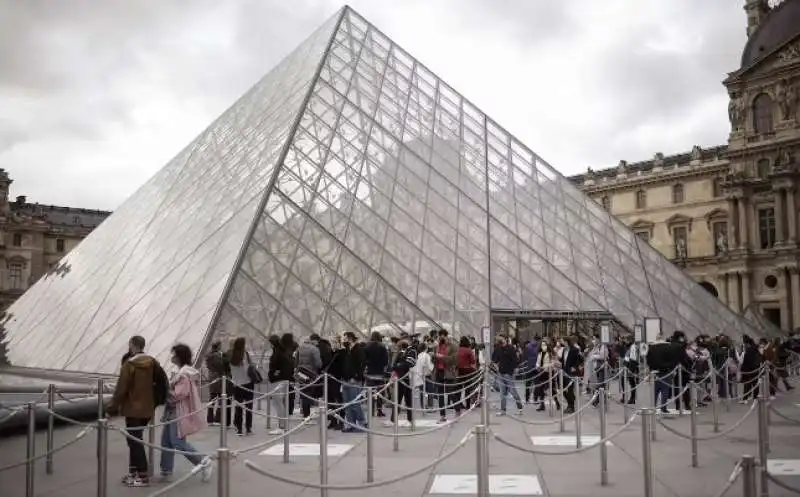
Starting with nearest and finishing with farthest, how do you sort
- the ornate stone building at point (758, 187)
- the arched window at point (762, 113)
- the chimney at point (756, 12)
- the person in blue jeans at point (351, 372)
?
the person in blue jeans at point (351, 372)
the ornate stone building at point (758, 187)
the arched window at point (762, 113)
the chimney at point (756, 12)

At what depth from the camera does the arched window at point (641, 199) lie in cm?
5816

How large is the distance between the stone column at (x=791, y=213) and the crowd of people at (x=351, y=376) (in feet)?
99.3

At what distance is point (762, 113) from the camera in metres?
47.9

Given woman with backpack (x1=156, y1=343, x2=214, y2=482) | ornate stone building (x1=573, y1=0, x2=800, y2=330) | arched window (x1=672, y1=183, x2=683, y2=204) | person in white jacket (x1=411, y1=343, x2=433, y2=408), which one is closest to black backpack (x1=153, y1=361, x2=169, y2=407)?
woman with backpack (x1=156, y1=343, x2=214, y2=482)

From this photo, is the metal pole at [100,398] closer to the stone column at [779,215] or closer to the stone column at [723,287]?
the stone column at [779,215]

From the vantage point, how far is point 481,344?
1670 cm

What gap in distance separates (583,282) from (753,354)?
5590 millimetres

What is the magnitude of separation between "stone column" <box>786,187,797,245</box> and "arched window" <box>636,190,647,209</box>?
1280 centimetres

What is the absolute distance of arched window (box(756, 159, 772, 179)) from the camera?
47.7 meters

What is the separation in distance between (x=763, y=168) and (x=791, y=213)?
350 centimetres

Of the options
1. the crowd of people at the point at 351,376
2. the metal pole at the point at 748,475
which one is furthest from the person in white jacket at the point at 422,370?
the metal pole at the point at 748,475

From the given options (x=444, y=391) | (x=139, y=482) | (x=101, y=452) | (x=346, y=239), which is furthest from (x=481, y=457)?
(x=346, y=239)

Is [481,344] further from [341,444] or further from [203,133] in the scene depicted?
[203,133]

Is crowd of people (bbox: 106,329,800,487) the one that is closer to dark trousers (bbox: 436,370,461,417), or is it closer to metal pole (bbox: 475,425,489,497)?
dark trousers (bbox: 436,370,461,417)
